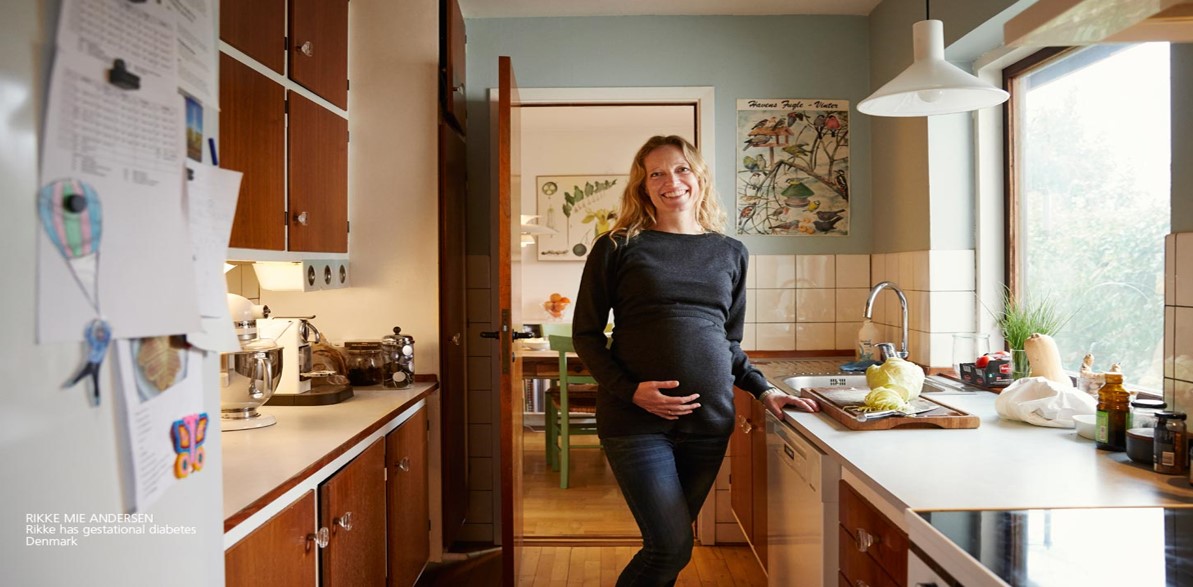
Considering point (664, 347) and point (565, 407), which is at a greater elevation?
point (664, 347)

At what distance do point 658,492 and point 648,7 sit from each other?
2144 millimetres

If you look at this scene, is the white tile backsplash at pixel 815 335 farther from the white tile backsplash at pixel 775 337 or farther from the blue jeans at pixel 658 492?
the blue jeans at pixel 658 492

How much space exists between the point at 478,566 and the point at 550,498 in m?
0.92

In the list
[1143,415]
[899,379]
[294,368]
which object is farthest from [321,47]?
[1143,415]

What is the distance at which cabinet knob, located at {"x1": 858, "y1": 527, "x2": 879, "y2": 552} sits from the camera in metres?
1.54

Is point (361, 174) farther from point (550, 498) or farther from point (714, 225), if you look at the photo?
point (550, 498)

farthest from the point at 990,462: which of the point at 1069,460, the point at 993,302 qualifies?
the point at 993,302

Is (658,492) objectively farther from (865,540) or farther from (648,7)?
(648,7)

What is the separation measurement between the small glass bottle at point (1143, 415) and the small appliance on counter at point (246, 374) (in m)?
1.98

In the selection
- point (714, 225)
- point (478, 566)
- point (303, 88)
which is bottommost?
point (478, 566)

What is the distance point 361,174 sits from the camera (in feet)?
9.53

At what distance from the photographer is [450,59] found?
9.46 feet

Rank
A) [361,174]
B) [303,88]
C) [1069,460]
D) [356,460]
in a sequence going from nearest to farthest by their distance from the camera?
[1069,460]
[356,460]
[303,88]
[361,174]

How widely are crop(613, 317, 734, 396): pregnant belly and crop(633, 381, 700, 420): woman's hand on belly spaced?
41 mm
